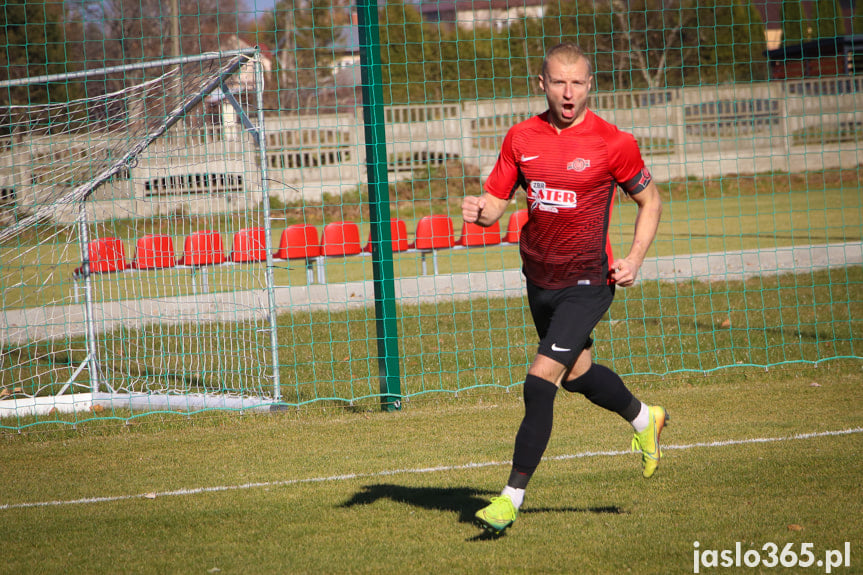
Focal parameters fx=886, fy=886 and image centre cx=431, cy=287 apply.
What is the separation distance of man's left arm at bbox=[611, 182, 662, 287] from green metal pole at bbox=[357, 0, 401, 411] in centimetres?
335

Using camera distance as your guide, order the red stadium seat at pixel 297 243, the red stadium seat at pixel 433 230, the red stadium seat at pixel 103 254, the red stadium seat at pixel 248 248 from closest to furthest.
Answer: the red stadium seat at pixel 248 248, the red stadium seat at pixel 103 254, the red stadium seat at pixel 297 243, the red stadium seat at pixel 433 230

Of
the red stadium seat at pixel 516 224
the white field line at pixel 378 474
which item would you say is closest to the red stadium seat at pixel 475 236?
the red stadium seat at pixel 516 224

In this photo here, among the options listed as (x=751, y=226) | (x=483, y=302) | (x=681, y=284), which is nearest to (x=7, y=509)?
(x=483, y=302)

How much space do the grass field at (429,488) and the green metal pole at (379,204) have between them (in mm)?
381

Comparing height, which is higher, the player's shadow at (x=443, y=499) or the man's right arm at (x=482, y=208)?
the man's right arm at (x=482, y=208)

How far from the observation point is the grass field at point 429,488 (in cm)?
410

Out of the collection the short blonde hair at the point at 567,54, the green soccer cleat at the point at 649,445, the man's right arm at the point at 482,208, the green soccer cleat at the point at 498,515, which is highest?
the short blonde hair at the point at 567,54

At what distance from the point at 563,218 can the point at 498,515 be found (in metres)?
1.41

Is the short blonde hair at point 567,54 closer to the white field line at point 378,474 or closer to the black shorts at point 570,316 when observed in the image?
the black shorts at point 570,316

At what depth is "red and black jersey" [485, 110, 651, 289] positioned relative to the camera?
4.16 m

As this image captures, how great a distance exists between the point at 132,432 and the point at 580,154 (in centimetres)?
458

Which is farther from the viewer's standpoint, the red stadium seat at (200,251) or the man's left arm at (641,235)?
the red stadium seat at (200,251)

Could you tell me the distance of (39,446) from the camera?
671 cm

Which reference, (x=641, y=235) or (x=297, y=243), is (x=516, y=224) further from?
(x=641, y=235)
